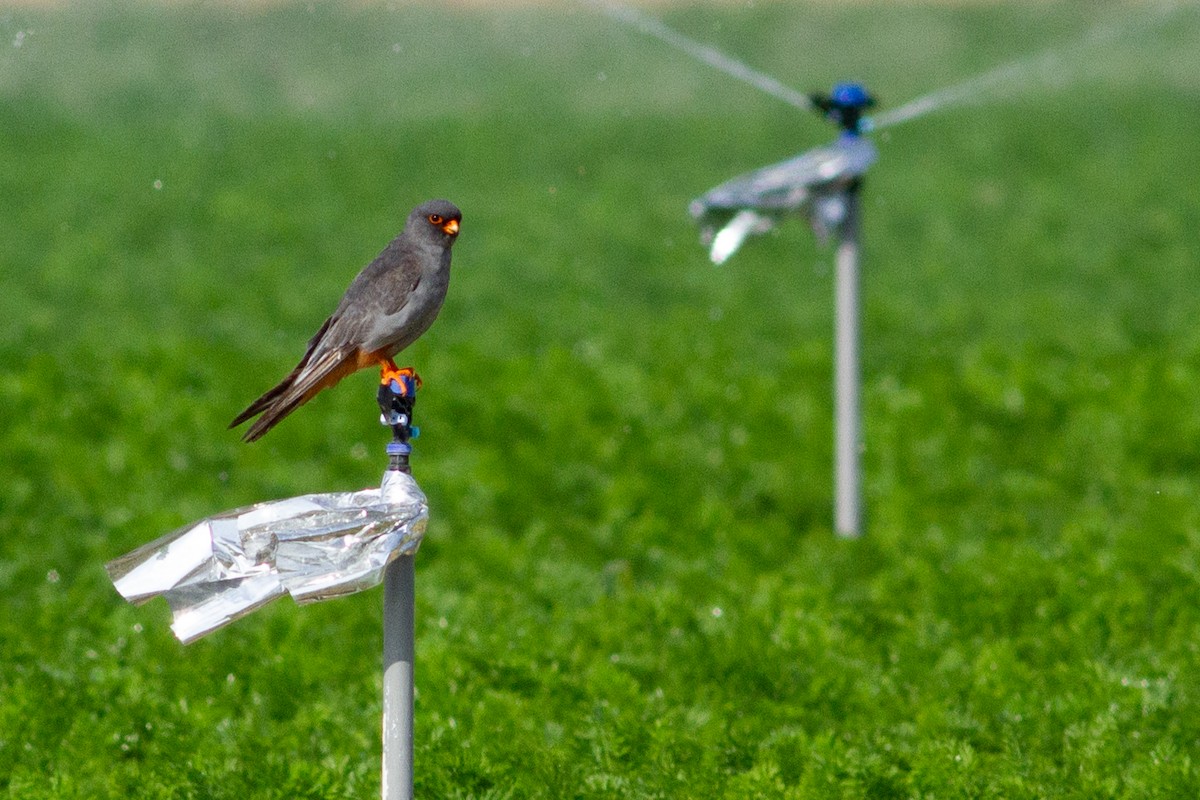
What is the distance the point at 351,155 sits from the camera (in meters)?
19.3

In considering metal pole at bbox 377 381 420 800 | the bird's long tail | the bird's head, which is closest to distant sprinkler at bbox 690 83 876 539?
the bird's head

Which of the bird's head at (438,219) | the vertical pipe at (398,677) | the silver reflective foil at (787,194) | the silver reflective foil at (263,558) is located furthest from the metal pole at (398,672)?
the silver reflective foil at (787,194)

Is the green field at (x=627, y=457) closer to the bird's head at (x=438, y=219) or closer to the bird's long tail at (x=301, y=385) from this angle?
the bird's long tail at (x=301, y=385)

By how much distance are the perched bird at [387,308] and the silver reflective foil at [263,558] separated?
361 mm

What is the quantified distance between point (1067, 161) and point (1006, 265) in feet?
15.6

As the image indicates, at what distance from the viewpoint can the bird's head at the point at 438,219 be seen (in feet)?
14.4

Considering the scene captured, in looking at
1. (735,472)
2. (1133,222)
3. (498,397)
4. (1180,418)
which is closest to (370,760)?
(735,472)

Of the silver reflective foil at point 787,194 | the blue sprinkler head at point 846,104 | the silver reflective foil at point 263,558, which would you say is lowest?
the silver reflective foil at point 263,558

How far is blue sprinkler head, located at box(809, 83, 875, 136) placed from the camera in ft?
24.9

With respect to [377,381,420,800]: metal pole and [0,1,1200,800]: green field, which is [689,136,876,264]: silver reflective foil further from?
[377,381,420,800]: metal pole

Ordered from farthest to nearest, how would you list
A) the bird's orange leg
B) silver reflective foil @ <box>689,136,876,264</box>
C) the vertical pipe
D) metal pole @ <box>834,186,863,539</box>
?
1. metal pole @ <box>834,186,863,539</box>
2. silver reflective foil @ <box>689,136,876,264</box>
3. the bird's orange leg
4. the vertical pipe

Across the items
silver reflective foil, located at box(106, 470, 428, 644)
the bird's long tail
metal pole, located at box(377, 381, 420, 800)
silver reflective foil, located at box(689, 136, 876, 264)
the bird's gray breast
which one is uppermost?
silver reflective foil, located at box(689, 136, 876, 264)

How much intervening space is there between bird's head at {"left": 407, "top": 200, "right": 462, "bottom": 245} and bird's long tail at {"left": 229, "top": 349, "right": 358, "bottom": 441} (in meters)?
0.42

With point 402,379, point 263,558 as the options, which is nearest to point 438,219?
point 402,379
